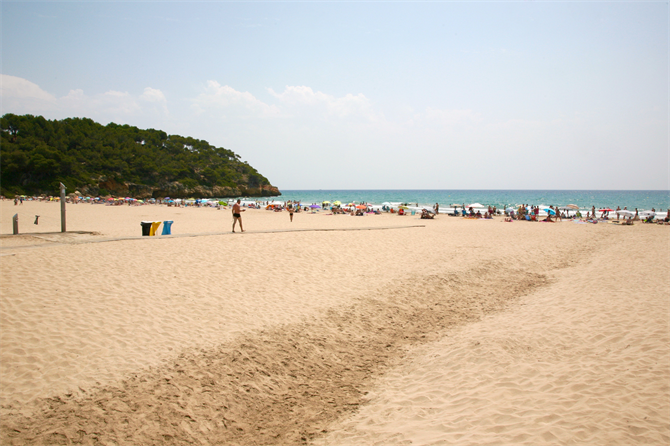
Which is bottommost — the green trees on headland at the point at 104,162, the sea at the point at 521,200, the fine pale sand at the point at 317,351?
the fine pale sand at the point at 317,351

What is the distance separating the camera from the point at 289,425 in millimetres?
4004

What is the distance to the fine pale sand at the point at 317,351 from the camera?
372 cm

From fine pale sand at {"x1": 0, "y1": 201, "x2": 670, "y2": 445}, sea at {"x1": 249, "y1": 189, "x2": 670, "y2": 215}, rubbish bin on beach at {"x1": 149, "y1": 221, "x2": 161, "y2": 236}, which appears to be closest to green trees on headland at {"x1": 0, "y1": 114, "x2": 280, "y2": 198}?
sea at {"x1": 249, "y1": 189, "x2": 670, "y2": 215}

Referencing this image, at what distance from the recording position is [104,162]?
63750mm

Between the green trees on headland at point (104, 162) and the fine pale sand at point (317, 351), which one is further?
the green trees on headland at point (104, 162)

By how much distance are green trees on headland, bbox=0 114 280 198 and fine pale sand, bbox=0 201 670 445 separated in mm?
57745

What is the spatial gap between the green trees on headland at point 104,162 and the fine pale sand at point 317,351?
57.7 metres

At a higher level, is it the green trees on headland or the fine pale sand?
the green trees on headland

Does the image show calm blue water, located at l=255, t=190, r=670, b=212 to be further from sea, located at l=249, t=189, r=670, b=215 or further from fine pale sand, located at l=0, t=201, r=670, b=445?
fine pale sand, located at l=0, t=201, r=670, b=445

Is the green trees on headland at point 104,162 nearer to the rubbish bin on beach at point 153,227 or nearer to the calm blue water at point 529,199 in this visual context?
the calm blue water at point 529,199

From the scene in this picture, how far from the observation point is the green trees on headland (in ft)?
178

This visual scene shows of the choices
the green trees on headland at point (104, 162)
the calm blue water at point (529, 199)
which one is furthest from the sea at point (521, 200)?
the green trees on headland at point (104, 162)

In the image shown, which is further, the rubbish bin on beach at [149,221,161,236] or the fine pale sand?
the rubbish bin on beach at [149,221,161,236]

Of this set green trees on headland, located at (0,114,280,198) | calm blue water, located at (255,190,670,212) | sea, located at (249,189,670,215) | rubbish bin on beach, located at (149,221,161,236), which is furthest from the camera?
calm blue water, located at (255,190,670,212)
